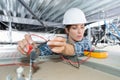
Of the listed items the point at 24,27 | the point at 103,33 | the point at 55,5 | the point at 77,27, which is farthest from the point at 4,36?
the point at 103,33

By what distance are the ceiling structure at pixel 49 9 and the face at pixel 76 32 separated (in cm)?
22

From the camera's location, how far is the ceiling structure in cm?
105

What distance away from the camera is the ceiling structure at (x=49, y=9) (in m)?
1.05

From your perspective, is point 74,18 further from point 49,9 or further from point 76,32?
point 49,9

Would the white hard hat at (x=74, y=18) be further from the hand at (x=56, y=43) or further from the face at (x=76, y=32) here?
the hand at (x=56, y=43)

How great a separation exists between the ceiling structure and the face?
0.73 feet

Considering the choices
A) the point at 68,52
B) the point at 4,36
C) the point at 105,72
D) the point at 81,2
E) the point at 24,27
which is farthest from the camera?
the point at 24,27

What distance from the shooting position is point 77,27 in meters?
0.92

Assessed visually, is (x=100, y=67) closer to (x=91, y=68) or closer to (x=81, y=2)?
(x=91, y=68)

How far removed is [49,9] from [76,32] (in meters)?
0.37

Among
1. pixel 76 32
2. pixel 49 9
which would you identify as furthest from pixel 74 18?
pixel 49 9

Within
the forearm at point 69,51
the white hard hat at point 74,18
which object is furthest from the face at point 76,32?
the forearm at point 69,51

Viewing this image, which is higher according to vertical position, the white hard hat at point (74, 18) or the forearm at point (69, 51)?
the white hard hat at point (74, 18)

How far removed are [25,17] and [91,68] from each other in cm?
84
